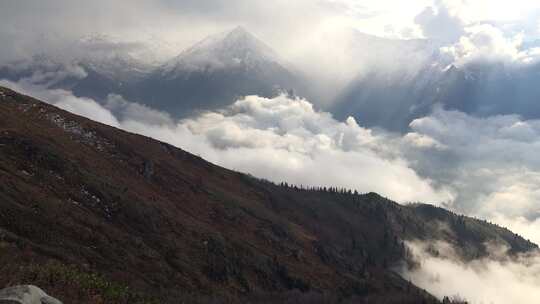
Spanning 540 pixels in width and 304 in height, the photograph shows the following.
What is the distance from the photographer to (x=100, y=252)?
136 meters

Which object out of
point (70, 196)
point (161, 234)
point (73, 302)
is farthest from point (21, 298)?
point (161, 234)

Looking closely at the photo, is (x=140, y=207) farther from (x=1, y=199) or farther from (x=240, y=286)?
(x=1, y=199)

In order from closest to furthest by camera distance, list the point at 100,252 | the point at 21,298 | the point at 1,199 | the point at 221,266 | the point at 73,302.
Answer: the point at 21,298, the point at 73,302, the point at 1,199, the point at 100,252, the point at 221,266

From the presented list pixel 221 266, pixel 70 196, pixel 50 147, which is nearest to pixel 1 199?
pixel 70 196

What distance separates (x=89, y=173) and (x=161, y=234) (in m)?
33.1

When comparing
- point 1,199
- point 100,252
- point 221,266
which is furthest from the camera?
point 221,266

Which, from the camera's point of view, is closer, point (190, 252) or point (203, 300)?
point (203, 300)

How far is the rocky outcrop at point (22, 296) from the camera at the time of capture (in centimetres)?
2489

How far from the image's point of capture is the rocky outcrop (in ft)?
81.7

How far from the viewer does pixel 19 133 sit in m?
182

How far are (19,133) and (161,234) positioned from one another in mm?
58204

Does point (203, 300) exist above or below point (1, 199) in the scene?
below

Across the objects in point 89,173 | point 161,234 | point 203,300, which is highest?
point 89,173

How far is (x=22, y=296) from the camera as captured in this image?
25484mm
